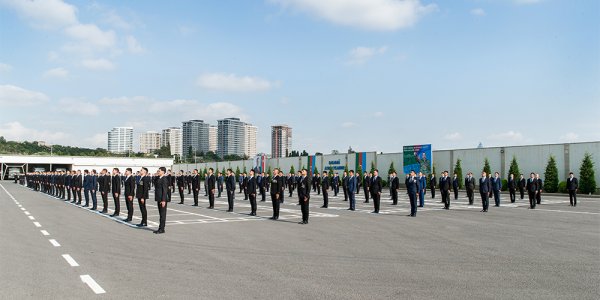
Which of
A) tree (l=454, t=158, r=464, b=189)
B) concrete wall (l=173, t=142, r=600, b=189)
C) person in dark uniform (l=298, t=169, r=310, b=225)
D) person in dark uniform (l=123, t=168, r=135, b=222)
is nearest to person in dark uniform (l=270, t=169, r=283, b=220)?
person in dark uniform (l=298, t=169, r=310, b=225)

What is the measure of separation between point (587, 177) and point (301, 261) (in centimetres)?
3682

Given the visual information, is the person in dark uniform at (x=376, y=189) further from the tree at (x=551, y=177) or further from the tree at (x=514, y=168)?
the tree at (x=514, y=168)

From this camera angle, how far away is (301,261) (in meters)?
8.54

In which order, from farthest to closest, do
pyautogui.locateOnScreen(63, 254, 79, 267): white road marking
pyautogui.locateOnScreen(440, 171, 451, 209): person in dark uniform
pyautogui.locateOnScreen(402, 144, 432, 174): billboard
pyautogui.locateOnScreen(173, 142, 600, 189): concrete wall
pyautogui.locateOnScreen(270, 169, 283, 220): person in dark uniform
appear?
pyautogui.locateOnScreen(402, 144, 432, 174): billboard → pyautogui.locateOnScreen(173, 142, 600, 189): concrete wall → pyautogui.locateOnScreen(440, 171, 451, 209): person in dark uniform → pyautogui.locateOnScreen(270, 169, 283, 220): person in dark uniform → pyautogui.locateOnScreen(63, 254, 79, 267): white road marking

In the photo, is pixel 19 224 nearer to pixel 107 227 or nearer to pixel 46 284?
pixel 107 227

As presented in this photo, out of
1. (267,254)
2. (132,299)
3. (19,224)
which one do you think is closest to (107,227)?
(19,224)

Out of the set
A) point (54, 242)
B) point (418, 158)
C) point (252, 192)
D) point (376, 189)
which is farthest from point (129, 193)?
point (418, 158)

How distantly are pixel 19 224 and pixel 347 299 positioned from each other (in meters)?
13.6

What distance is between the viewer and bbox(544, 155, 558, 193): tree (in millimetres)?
39513

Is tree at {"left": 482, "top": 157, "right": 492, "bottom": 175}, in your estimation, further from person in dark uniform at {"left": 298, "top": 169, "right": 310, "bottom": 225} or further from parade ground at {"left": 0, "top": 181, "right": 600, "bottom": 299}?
person in dark uniform at {"left": 298, "top": 169, "right": 310, "bottom": 225}

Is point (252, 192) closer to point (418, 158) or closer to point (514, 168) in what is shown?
point (514, 168)

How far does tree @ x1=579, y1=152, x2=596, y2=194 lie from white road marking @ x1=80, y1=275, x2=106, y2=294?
130 feet

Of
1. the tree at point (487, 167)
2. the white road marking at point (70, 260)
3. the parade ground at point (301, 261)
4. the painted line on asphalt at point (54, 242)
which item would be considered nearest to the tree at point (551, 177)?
the tree at point (487, 167)

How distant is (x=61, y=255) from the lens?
927 centimetres
